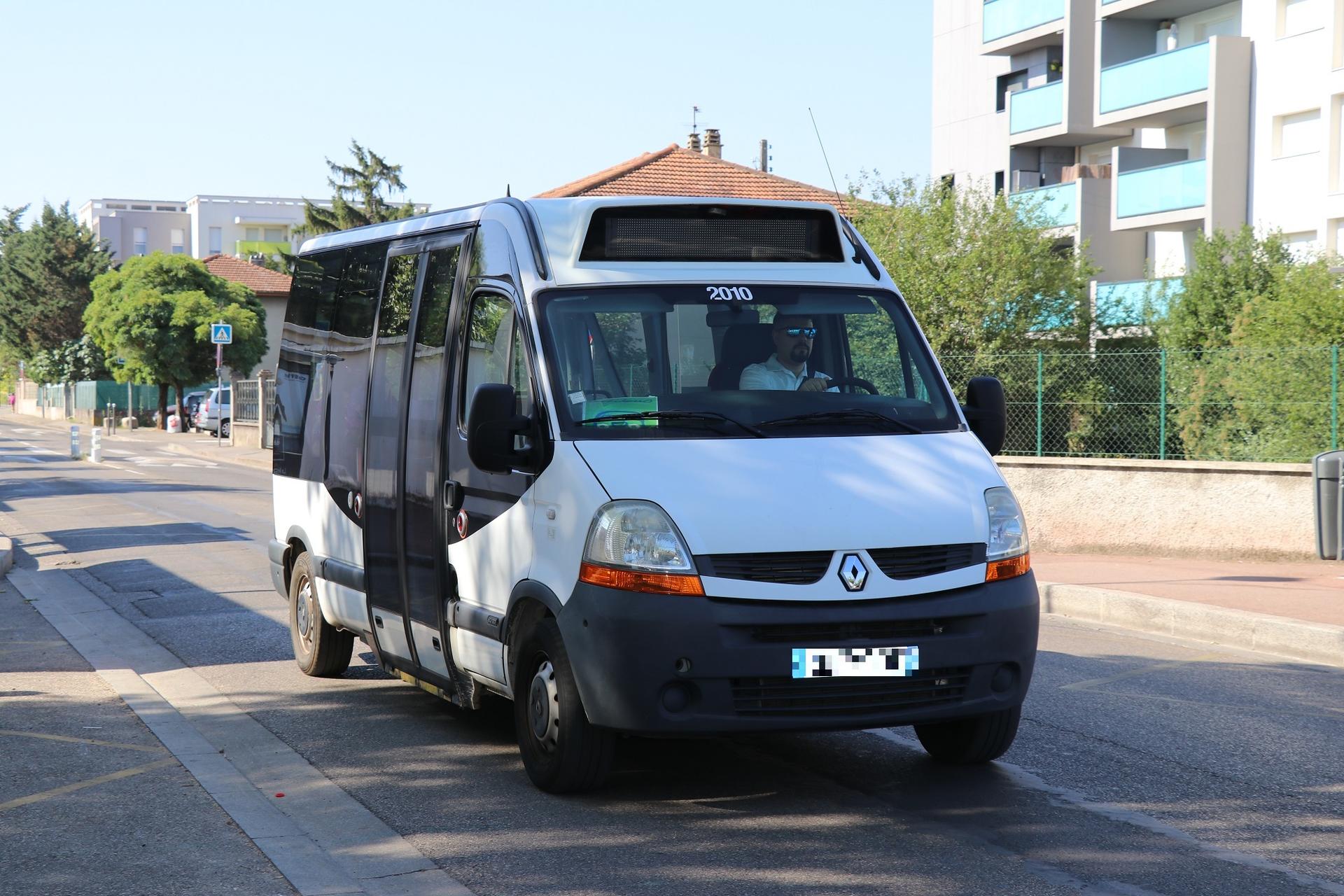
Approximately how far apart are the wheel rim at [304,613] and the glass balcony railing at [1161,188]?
29.2 metres

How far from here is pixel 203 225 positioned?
442 ft

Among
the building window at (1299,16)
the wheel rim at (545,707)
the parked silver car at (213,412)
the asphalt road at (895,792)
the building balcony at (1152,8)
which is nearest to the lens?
the asphalt road at (895,792)

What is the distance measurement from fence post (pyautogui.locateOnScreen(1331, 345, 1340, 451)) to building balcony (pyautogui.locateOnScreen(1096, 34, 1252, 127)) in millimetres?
20304

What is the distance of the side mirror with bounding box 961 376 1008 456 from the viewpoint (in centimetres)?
688

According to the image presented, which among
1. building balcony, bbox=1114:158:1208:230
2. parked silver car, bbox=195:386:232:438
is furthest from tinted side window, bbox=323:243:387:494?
parked silver car, bbox=195:386:232:438

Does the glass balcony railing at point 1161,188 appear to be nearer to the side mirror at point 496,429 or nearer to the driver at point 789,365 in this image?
the driver at point 789,365

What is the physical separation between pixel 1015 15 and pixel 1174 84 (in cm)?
719

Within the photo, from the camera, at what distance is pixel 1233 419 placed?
16.4 meters

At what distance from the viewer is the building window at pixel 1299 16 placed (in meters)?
32.3

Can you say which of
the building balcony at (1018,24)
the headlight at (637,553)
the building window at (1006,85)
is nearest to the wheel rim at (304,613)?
the headlight at (637,553)

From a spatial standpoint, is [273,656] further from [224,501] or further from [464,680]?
[224,501]

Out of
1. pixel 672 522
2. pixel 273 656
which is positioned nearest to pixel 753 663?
pixel 672 522

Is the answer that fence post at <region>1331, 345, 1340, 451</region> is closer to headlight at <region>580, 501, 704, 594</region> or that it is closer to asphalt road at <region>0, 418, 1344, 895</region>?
asphalt road at <region>0, 418, 1344, 895</region>

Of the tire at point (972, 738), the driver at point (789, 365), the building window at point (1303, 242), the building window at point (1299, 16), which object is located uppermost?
the building window at point (1299, 16)
